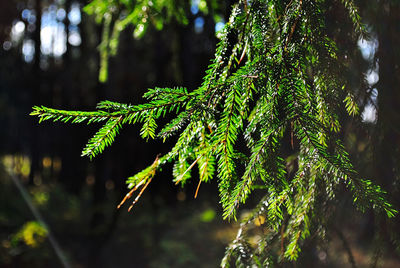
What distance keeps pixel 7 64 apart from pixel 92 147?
13715mm

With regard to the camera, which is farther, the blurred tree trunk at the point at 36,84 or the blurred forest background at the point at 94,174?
the blurred tree trunk at the point at 36,84

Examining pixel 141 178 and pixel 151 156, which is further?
pixel 151 156

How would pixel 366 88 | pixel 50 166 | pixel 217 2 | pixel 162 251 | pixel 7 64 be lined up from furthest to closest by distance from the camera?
pixel 50 166 → pixel 7 64 → pixel 162 251 → pixel 217 2 → pixel 366 88

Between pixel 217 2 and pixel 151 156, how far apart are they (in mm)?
7224

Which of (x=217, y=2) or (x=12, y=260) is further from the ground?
(x=217, y=2)

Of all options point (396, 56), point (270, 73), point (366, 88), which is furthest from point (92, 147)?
point (396, 56)

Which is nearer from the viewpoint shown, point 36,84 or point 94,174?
point 94,174

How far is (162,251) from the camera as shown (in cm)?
795

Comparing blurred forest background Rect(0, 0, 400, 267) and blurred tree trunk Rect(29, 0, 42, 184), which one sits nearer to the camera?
blurred forest background Rect(0, 0, 400, 267)

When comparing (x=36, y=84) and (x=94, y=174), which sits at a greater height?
(x=36, y=84)

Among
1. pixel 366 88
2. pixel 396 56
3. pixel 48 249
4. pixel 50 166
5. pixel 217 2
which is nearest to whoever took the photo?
pixel 366 88

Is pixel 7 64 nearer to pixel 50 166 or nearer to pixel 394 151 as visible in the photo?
pixel 50 166

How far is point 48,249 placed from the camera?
7352 mm

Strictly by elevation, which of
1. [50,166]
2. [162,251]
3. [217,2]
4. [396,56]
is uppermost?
[217,2]
